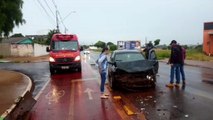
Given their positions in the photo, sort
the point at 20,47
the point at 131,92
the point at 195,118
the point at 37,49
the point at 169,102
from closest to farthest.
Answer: the point at 195,118 → the point at 169,102 → the point at 131,92 → the point at 20,47 → the point at 37,49

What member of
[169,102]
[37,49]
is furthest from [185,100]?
[37,49]

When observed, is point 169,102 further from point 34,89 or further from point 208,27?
point 208,27

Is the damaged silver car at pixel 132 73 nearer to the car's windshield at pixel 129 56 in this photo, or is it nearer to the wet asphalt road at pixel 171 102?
the wet asphalt road at pixel 171 102

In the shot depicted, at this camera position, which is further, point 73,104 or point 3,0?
point 3,0

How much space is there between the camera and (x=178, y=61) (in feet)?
51.3

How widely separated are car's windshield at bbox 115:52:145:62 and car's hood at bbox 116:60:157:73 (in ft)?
3.28

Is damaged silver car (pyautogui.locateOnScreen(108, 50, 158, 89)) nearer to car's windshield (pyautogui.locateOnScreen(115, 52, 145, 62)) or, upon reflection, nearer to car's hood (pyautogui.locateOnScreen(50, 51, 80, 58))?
car's windshield (pyautogui.locateOnScreen(115, 52, 145, 62))

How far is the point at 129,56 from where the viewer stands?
53.3ft

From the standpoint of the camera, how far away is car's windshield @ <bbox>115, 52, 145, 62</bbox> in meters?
16.0

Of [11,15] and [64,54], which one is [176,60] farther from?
[11,15]

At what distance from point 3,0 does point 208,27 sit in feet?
98.7

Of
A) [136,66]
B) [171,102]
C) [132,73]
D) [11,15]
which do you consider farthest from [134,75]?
[11,15]

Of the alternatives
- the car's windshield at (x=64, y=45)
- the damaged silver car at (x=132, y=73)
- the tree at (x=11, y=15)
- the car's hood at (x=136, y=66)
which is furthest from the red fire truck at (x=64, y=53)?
the car's hood at (x=136, y=66)

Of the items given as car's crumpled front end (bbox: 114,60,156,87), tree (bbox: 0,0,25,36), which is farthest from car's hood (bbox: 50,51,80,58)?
car's crumpled front end (bbox: 114,60,156,87)
